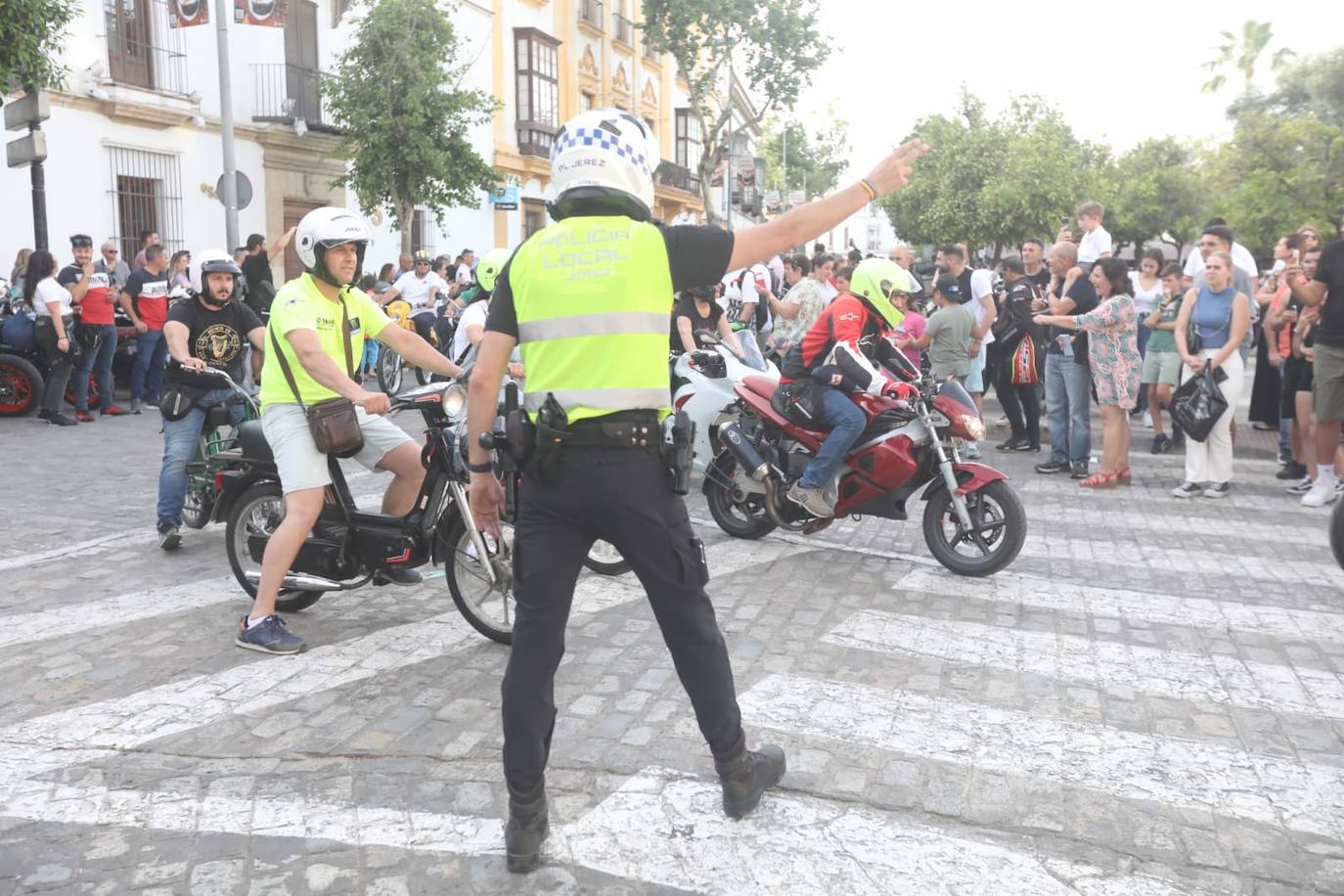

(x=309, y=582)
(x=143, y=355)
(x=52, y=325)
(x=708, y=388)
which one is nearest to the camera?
(x=309, y=582)

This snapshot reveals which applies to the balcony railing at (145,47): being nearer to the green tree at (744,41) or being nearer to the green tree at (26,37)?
the green tree at (26,37)

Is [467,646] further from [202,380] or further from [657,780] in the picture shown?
[202,380]

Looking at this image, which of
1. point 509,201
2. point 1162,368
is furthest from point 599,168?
point 509,201

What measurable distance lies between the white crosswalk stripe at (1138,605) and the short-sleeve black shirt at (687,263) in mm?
3409

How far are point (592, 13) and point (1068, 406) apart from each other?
29.6 meters

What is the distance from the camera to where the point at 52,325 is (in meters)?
12.1

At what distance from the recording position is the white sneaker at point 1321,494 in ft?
28.8

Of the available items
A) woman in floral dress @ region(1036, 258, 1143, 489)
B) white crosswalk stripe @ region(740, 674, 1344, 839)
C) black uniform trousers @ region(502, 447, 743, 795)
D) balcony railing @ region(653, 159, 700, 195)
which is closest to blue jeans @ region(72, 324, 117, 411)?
woman in floral dress @ region(1036, 258, 1143, 489)

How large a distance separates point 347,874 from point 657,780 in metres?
0.98

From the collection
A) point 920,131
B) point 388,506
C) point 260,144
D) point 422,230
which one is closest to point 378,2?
point 260,144

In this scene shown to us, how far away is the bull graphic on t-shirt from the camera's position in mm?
6723

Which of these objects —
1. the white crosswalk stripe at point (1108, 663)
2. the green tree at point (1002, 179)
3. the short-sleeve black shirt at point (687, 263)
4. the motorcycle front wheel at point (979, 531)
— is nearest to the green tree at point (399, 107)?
the motorcycle front wheel at point (979, 531)

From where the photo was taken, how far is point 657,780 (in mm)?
3799

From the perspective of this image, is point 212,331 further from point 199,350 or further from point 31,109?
point 31,109
